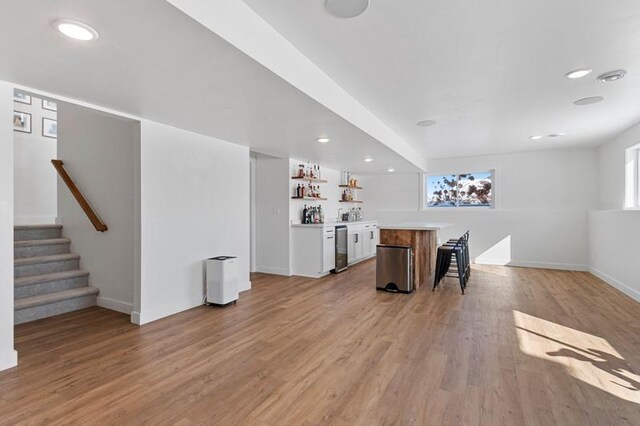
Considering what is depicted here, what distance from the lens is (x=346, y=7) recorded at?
1840mm

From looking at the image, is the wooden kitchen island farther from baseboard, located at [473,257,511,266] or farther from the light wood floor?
baseboard, located at [473,257,511,266]

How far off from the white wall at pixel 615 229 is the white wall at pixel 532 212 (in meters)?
0.24

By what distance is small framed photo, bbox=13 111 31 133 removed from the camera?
5152mm

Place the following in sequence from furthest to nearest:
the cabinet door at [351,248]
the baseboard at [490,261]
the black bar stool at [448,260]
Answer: the baseboard at [490,261]
the cabinet door at [351,248]
the black bar stool at [448,260]

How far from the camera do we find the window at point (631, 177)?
463 cm

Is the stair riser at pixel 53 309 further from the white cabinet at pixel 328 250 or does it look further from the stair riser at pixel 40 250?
the white cabinet at pixel 328 250

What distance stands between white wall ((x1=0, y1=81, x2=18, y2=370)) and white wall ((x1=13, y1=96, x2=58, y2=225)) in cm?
362

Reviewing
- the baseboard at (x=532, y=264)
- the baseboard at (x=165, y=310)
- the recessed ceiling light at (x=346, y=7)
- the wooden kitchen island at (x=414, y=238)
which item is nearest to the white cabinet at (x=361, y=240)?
the wooden kitchen island at (x=414, y=238)

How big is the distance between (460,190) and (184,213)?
6.03m

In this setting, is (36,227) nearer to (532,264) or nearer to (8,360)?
(8,360)

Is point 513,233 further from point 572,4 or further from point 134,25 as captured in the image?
point 134,25

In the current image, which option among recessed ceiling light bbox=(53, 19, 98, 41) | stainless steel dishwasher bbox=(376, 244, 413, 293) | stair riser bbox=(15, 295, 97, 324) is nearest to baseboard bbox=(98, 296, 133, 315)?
stair riser bbox=(15, 295, 97, 324)

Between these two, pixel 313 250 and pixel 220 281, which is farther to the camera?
pixel 313 250

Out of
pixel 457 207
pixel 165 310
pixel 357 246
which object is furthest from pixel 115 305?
pixel 457 207
